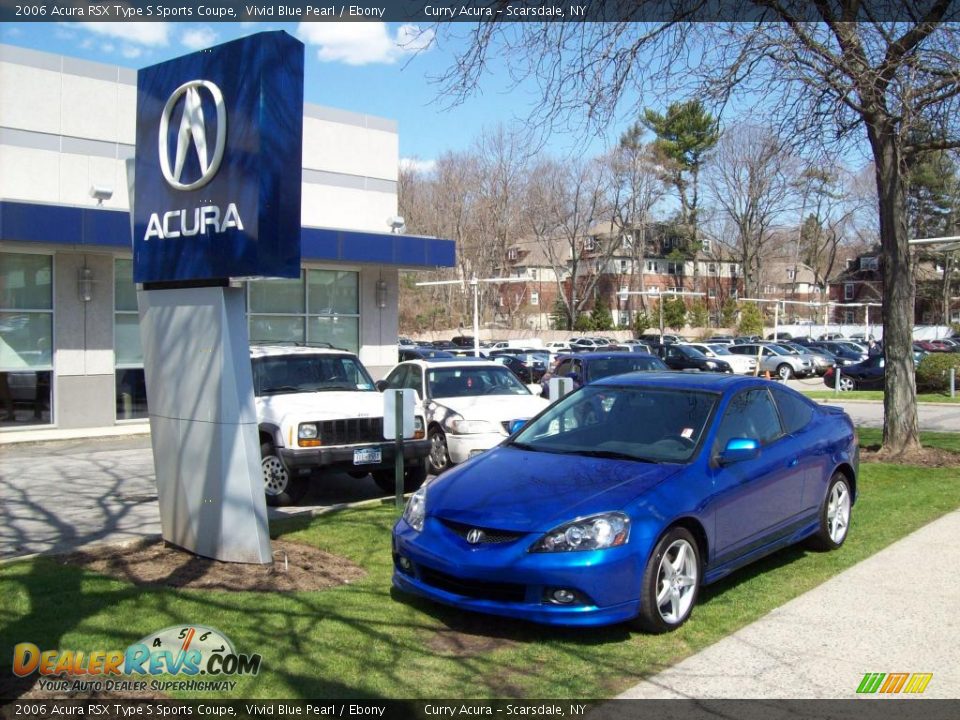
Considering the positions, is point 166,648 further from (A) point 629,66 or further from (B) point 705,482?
(A) point 629,66

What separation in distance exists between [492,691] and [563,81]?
27.1ft

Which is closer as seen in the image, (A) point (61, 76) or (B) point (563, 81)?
(B) point (563, 81)

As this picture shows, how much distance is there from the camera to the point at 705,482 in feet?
19.3

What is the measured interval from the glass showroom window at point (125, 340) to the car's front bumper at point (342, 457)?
9120 mm

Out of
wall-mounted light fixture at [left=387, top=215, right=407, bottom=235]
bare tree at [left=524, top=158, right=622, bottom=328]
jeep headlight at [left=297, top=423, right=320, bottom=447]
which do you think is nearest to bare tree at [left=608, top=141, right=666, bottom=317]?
bare tree at [left=524, top=158, right=622, bottom=328]

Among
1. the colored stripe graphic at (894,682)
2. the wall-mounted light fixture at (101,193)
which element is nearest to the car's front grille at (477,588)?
the colored stripe graphic at (894,682)

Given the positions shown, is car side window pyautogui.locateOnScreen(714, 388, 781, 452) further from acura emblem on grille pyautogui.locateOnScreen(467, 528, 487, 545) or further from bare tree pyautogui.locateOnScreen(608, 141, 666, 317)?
bare tree pyautogui.locateOnScreen(608, 141, 666, 317)

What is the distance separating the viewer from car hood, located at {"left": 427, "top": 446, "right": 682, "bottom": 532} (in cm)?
533

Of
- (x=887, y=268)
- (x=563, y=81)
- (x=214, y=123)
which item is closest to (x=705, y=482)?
(x=214, y=123)

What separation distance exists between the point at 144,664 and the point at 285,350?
6.74 meters

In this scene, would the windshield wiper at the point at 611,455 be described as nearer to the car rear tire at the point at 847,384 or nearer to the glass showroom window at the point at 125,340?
the glass showroom window at the point at 125,340

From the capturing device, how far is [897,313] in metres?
12.7

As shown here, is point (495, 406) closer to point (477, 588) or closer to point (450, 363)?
point (450, 363)

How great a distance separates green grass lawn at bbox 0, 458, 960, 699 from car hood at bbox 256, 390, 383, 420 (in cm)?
294
